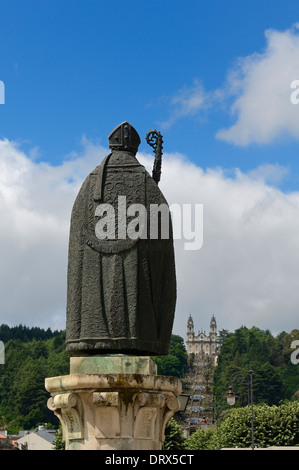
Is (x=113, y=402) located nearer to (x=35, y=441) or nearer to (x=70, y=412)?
(x=70, y=412)

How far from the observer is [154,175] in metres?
13.5

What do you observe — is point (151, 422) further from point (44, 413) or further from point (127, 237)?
point (44, 413)

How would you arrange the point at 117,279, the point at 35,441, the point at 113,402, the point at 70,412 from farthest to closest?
the point at 35,441, the point at 117,279, the point at 70,412, the point at 113,402

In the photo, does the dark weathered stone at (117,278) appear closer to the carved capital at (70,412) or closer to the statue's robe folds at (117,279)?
the statue's robe folds at (117,279)

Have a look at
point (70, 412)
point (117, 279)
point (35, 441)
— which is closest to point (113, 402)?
point (70, 412)

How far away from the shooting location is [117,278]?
1239 centimetres

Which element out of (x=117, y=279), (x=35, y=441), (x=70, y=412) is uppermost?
(x=35, y=441)

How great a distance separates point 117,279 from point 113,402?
1.68 metres

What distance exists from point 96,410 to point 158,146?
404 centimetres

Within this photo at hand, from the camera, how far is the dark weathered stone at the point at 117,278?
12250 mm

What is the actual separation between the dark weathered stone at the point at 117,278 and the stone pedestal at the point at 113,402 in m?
0.31

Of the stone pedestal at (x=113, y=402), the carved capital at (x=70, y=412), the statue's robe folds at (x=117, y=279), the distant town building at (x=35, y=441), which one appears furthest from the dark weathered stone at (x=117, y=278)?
the distant town building at (x=35, y=441)

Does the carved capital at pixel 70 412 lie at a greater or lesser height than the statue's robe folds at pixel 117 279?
lesser
